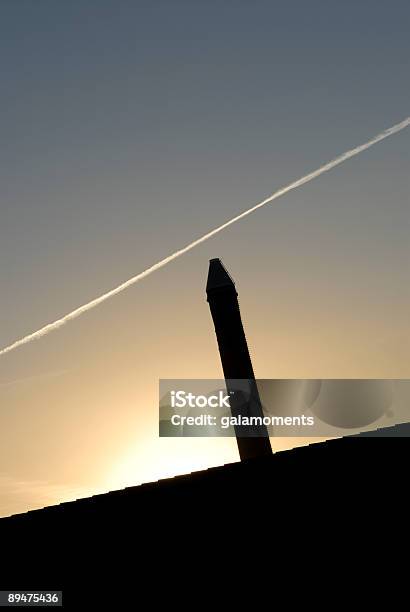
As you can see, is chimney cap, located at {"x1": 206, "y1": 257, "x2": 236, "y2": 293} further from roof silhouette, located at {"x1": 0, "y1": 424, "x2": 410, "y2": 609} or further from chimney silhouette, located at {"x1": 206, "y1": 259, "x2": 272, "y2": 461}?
roof silhouette, located at {"x1": 0, "y1": 424, "x2": 410, "y2": 609}

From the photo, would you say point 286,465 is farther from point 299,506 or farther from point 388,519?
point 388,519

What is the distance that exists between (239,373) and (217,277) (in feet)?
9.80

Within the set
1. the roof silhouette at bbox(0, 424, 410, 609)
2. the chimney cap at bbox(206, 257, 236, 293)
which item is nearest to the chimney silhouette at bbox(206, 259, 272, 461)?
the chimney cap at bbox(206, 257, 236, 293)

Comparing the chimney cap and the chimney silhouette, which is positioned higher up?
the chimney cap

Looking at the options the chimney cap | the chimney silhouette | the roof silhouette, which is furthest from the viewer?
the chimney cap

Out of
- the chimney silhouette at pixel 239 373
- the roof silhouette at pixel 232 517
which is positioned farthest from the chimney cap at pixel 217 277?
the roof silhouette at pixel 232 517

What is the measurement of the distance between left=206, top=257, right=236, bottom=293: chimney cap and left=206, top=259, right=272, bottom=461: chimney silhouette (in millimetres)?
432

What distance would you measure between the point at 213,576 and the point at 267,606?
51 cm

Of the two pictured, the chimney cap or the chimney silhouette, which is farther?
the chimney cap

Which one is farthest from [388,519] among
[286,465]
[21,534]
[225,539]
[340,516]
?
[21,534]

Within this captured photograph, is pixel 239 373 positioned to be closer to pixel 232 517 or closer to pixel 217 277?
pixel 217 277

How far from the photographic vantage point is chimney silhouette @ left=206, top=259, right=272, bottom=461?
16.0m

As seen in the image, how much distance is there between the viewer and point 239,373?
16.6 metres

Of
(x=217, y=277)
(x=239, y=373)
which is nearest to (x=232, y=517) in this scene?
(x=239, y=373)
